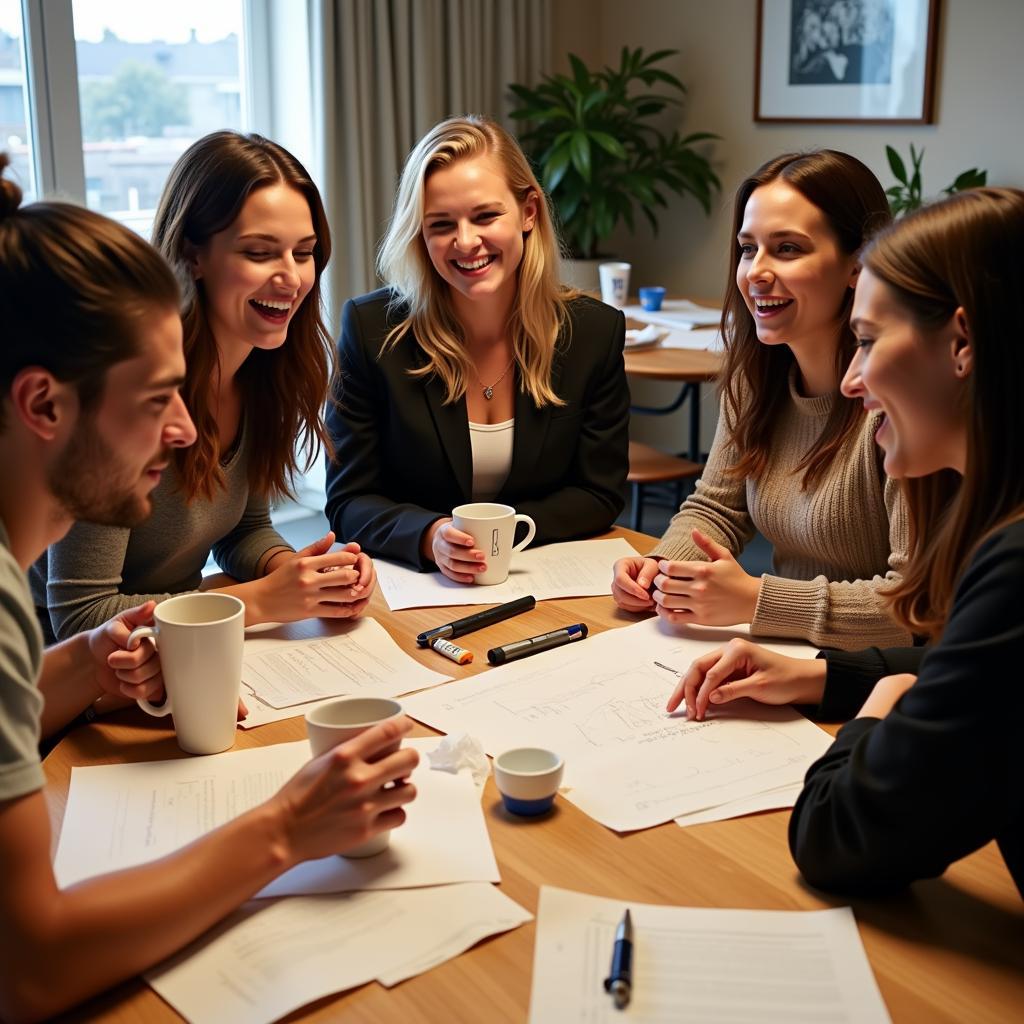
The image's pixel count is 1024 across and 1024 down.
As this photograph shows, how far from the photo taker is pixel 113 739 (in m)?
1.33

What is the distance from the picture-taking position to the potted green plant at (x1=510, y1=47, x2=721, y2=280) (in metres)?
4.21

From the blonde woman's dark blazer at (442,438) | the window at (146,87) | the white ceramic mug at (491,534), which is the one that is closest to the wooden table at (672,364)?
the blonde woman's dark blazer at (442,438)

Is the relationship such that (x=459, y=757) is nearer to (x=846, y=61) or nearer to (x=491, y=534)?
(x=491, y=534)

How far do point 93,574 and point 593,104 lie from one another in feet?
10.3

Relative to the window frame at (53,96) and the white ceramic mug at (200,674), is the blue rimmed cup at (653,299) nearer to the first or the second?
the window frame at (53,96)

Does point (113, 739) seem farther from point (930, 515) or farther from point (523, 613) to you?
point (930, 515)

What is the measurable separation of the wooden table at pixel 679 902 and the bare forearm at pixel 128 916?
0.03 meters

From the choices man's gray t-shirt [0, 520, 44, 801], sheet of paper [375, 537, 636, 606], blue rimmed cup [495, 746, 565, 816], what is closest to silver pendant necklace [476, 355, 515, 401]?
sheet of paper [375, 537, 636, 606]

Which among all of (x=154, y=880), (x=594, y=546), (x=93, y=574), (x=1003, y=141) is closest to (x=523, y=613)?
(x=594, y=546)

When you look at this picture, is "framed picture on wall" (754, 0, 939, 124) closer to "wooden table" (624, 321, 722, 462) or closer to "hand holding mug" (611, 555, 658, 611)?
"wooden table" (624, 321, 722, 462)

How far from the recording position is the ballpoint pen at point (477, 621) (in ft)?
5.19

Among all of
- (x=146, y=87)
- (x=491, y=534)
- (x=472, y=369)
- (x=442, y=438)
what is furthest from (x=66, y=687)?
(x=146, y=87)

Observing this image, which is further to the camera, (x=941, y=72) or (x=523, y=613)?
(x=941, y=72)

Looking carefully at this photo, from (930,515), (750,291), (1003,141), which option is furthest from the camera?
(1003,141)
